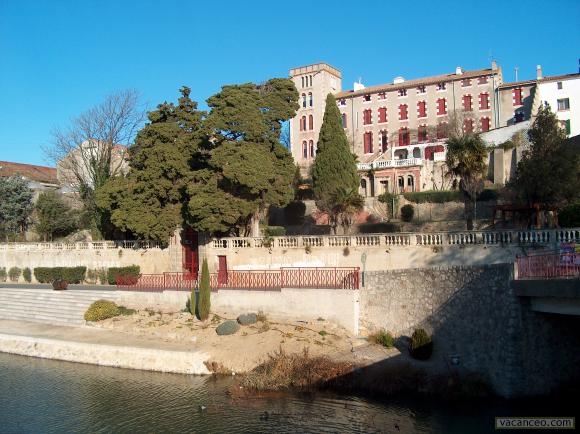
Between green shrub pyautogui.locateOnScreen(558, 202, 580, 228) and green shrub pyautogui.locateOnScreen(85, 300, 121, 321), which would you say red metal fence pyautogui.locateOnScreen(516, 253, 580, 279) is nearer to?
green shrub pyautogui.locateOnScreen(558, 202, 580, 228)

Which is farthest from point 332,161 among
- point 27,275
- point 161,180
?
point 27,275

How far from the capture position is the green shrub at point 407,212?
43.8m

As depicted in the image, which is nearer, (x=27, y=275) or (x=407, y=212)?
(x=27, y=275)

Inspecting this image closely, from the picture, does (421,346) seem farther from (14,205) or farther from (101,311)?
(14,205)

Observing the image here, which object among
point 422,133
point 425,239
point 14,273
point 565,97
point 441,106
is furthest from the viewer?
point 422,133

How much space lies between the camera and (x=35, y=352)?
88.1ft

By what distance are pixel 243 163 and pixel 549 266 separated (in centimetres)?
1701

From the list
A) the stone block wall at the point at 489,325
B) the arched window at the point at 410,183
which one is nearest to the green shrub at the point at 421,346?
the stone block wall at the point at 489,325

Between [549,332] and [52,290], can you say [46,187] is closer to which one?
[52,290]

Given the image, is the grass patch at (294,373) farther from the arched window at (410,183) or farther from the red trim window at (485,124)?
the red trim window at (485,124)

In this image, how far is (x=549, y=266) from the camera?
1752cm

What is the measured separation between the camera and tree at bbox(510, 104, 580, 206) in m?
26.1

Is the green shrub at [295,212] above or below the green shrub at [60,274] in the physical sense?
above

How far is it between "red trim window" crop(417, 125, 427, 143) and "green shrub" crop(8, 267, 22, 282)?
1609 inches
